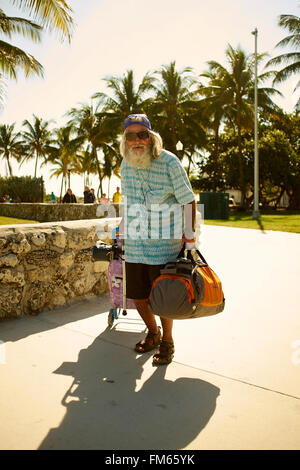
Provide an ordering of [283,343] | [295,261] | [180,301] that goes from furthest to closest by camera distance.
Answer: [295,261]
[283,343]
[180,301]

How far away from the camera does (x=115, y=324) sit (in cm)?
355

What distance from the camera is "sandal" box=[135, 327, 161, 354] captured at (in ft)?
9.52

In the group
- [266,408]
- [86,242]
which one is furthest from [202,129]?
[266,408]

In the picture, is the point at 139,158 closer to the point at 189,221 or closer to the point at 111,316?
the point at 189,221

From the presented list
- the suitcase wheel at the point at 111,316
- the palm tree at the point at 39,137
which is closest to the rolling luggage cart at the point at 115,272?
the suitcase wheel at the point at 111,316

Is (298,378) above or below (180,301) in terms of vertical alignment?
below

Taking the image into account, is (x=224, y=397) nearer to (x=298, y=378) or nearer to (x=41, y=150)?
(x=298, y=378)

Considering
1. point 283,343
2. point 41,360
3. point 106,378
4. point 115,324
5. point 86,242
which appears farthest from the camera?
point 86,242

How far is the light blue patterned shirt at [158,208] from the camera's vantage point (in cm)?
265

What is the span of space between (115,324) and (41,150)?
51.7 metres

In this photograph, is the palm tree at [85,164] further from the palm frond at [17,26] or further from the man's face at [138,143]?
the man's face at [138,143]

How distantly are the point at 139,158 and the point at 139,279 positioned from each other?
0.84 meters

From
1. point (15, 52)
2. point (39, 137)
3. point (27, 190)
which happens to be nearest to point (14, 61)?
point (15, 52)
